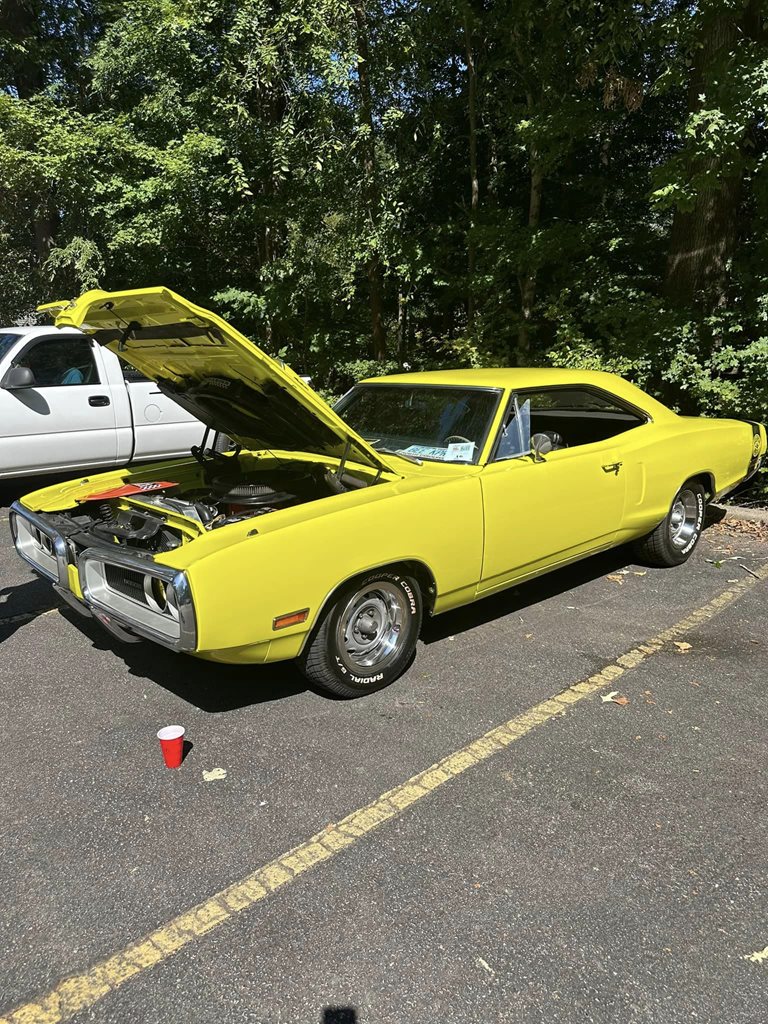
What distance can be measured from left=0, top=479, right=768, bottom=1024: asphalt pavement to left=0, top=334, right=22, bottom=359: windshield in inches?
163

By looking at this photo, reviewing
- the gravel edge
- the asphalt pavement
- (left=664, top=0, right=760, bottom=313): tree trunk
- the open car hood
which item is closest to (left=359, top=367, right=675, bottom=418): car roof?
the open car hood

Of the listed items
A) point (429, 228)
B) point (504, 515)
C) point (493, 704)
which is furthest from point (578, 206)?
point (493, 704)

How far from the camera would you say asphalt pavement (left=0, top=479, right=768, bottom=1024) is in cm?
191

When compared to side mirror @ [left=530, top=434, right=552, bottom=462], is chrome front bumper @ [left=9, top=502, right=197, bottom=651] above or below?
below

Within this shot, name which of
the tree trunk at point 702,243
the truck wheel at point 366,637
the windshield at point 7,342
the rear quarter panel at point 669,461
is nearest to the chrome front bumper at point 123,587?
the truck wheel at point 366,637

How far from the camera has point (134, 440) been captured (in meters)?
7.60

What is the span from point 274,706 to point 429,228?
9259 mm

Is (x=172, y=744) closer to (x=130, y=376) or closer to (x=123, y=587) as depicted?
(x=123, y=587)

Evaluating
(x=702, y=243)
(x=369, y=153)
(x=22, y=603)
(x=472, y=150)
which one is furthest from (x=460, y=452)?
(x=369, y=153)

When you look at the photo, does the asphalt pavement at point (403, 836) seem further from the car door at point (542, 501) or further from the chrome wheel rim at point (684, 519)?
the chrome wheel rim at point (684, 519)

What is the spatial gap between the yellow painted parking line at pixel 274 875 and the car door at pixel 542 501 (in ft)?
2.51

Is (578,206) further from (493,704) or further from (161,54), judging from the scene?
(493,704)

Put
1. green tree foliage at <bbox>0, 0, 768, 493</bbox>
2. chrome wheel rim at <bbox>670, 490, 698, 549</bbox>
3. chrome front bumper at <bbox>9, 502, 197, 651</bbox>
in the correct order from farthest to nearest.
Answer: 1. green tree foliage at <bbox>0, 0, 768, 493</bbox>
2. chrome wheel rim at <bbox>670, 490, 698, 549</bbox>
3. chrome front bumper at <bbox>9, 502, 197, 651</bbox>

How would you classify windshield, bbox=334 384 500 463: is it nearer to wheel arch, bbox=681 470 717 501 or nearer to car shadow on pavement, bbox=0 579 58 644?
wheel arch, bbox=681 470 717 501
